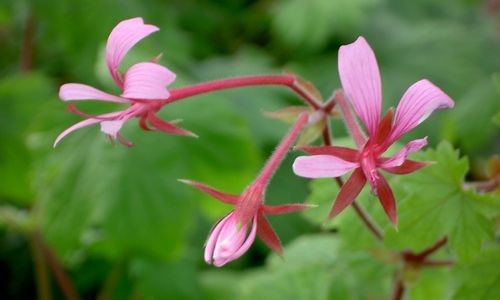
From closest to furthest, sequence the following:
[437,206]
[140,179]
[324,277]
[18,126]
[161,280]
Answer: [437,206], [324,277], [140,179], [161,280], [18,126]

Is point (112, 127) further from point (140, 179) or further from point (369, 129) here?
point (140, 179)

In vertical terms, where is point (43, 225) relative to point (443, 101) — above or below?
below

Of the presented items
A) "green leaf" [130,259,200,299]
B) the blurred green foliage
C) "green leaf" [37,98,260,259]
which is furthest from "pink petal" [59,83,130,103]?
"green leaf" [130,259,200,299]

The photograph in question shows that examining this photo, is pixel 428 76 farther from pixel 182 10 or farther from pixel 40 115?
pixel 40 115

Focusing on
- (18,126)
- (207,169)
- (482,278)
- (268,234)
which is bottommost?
(18,126)

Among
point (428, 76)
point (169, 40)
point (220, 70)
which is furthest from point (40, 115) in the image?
point (428, 76)

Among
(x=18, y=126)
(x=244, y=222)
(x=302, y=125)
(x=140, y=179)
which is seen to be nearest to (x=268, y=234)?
(x=244, y=222)
